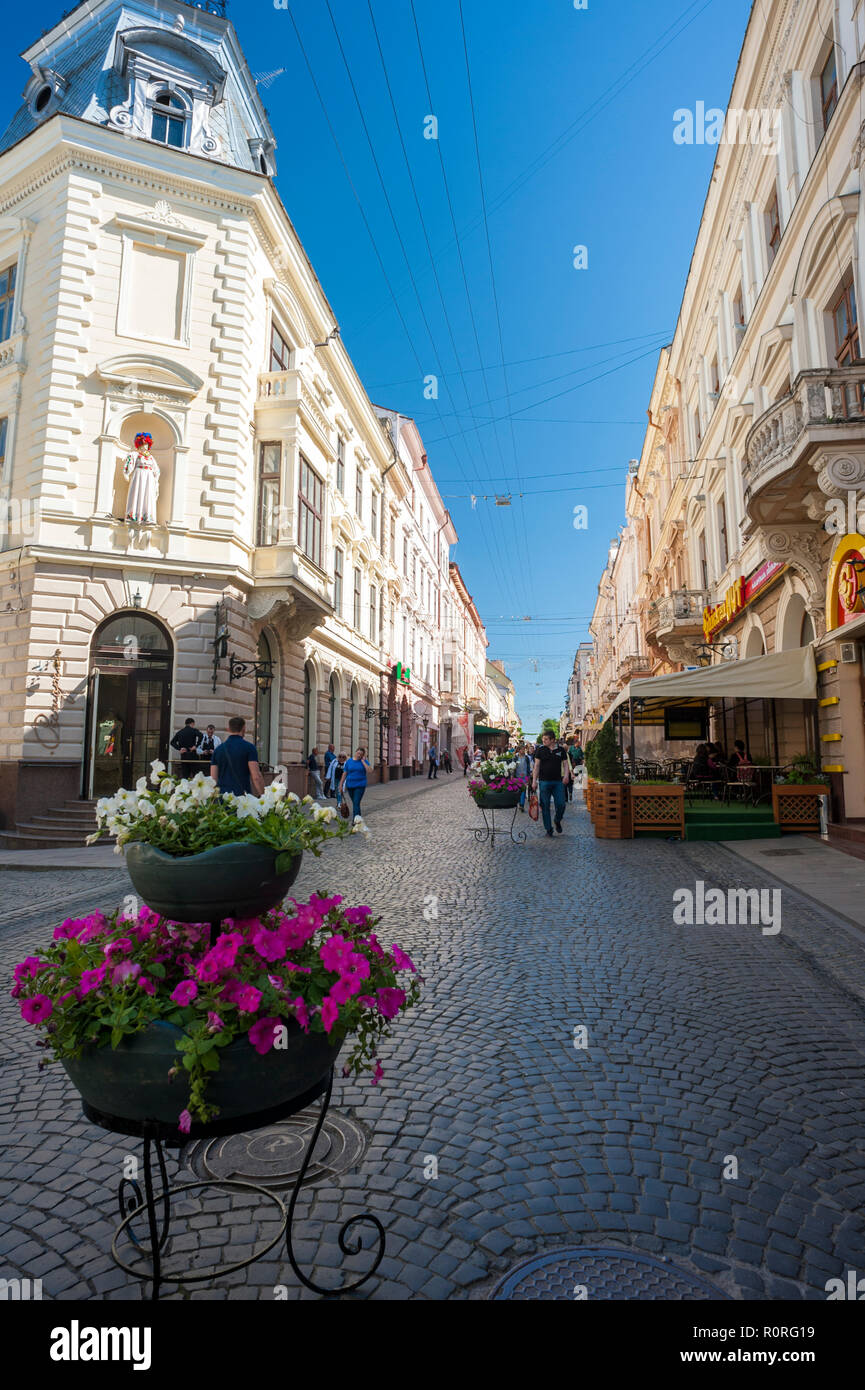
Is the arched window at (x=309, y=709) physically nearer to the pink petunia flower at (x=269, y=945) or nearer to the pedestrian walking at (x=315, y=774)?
the pedestrian walking at (x=315, y=774)

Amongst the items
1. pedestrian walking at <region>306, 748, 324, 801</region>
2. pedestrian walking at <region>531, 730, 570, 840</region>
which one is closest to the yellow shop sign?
pedestrian walking at <region>531, 730, 570, 840</region>

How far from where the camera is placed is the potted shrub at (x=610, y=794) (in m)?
13.7

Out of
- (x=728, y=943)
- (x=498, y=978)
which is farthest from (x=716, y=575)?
(x=498, y=978)

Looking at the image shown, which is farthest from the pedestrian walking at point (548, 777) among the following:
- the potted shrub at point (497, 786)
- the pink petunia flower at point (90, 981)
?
the pink petunia flower at point (90, 981)

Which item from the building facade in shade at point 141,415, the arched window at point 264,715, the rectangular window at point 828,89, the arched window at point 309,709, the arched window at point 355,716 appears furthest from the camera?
the arched window at point 355,716

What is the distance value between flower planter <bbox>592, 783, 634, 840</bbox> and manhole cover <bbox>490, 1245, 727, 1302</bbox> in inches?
457

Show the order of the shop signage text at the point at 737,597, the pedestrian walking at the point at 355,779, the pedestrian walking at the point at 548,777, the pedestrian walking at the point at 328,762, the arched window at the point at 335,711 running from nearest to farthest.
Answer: the pedestrian walking at the point at 548,777, the pedestrian walking at the point at 355,779, the shop signage text at the point at 737,597, the pedestrian walking at the point at 328,762, the arched window at the point at 335,711

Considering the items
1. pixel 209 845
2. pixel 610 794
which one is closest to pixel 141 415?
pixel 610 794

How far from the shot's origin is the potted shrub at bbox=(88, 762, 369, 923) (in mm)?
2334

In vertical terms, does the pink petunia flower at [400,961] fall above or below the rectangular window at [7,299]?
below

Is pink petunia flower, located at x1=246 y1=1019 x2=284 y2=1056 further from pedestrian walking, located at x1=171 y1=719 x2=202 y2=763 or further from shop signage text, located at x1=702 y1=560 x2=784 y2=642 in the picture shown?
shop signage text, located at x1=702 y1=560 x2=784 y2=642

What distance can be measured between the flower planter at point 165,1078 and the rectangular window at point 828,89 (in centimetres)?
1560
